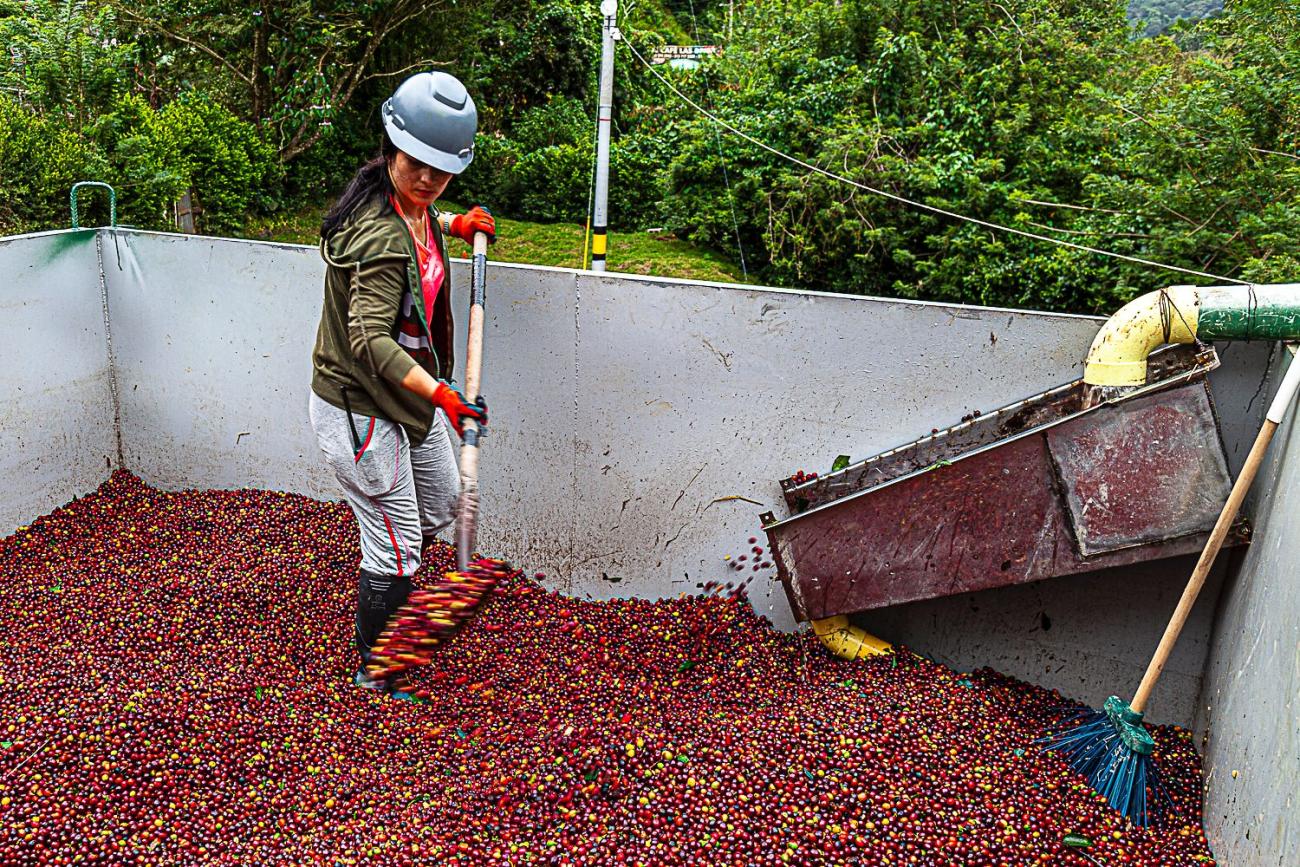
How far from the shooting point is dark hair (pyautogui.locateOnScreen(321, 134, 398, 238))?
9.39ft

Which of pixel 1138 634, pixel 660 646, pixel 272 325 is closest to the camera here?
pixel 1138 634

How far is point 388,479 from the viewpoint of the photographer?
9.82 ft

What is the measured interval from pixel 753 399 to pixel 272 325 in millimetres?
2059

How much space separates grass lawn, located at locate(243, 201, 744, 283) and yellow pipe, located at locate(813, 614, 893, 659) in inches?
189

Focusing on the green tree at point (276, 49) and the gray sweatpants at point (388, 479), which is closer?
the gray sweatpants at point (388, 479)

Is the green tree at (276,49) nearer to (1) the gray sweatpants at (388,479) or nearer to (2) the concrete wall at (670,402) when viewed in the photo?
(2) the concrete wall at (670,402)

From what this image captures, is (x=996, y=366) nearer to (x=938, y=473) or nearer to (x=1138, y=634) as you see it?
(x=938, y=473)

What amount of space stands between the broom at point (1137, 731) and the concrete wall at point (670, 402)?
1.33 feet

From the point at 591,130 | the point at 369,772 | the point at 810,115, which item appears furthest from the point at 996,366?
the point at 591,130

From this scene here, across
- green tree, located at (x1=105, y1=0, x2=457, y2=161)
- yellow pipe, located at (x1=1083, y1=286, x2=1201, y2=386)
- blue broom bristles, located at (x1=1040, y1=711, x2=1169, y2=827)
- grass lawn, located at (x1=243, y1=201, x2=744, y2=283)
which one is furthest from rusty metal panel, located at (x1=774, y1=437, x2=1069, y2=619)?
green tree, located at (x1=105, y1=0, x2=457, y2=161)

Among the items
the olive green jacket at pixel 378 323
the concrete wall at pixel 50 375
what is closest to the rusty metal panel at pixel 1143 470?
the olive green jacket at pixel 378 323

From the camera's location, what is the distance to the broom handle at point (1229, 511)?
2.42 metres

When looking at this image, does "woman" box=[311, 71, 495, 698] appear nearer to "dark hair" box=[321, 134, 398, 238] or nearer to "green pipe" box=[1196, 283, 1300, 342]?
"dark hair" box=[321, 134, 398, 238]

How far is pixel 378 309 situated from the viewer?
273 cm
